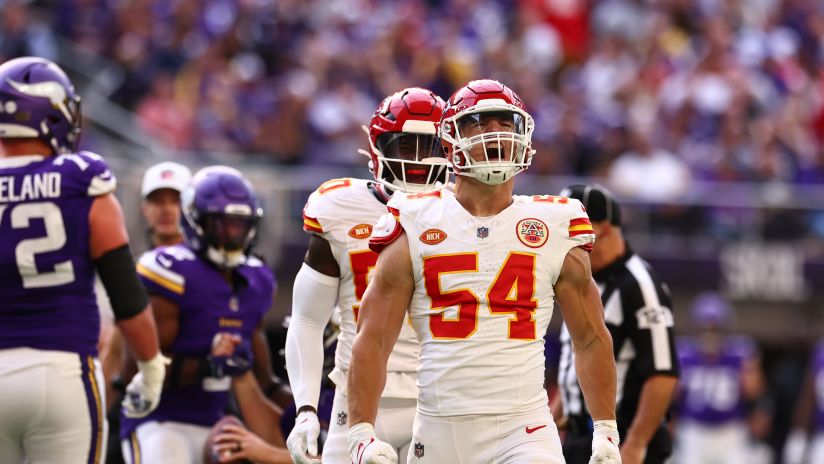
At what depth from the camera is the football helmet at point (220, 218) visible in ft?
20.8

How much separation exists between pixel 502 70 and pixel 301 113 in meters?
2.21

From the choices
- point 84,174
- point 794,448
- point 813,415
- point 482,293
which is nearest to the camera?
point 482,293

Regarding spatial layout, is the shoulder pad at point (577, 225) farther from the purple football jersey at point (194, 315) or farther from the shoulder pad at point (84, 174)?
the purple football jersey at point (194, 315)

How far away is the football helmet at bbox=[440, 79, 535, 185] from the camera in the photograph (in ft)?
15.0

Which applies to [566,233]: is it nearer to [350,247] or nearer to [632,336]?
[350,247]

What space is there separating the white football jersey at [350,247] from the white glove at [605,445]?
781mm

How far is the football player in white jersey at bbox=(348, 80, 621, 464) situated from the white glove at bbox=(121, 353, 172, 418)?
107cm

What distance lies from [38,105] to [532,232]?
1.87 metres

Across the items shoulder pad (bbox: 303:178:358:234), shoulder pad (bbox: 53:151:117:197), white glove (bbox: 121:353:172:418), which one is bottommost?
white glove (bbox: 121:353:172:418)

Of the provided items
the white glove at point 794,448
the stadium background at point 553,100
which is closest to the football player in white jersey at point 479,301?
the stadium background at point 553,100

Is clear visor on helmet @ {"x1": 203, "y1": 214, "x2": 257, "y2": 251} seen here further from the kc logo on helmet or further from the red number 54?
the kc logo on helmet

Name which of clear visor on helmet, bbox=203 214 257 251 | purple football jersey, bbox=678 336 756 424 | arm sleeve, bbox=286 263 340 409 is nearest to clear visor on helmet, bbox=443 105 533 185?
arm sleeve, bbox=286 263 340 409

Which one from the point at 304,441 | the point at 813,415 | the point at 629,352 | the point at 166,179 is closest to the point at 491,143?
the point at 304,441

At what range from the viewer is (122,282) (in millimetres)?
5094
